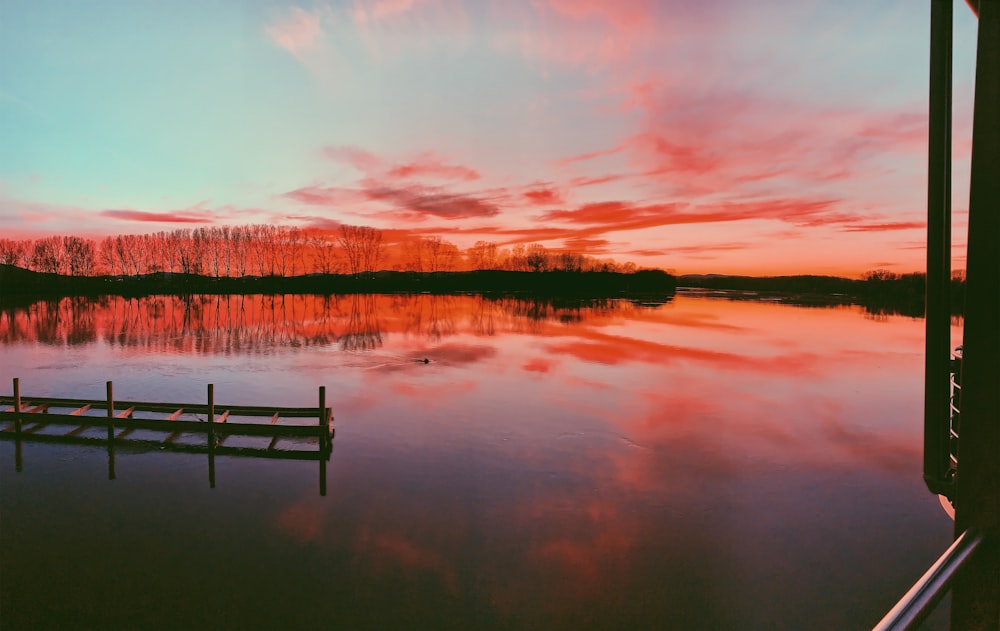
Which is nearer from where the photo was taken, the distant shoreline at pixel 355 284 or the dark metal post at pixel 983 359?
the dark metal post at pixel 983 359

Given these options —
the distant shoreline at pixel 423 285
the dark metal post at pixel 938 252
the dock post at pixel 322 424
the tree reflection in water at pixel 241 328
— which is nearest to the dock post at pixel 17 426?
the dock post at pixel 322 424

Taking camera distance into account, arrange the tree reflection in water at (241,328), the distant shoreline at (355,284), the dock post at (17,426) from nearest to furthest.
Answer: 1. the dock post at (17,426)
2. the tree reflection in water at (241,328)
3. the distant shoreline at (355,284)

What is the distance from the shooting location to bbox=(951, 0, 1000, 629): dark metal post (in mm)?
1913

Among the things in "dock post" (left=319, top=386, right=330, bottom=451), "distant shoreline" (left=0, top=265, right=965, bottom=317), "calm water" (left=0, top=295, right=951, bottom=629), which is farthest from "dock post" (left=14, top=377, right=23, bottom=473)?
"distant shoreline" (left=0, top=265, right=965, bottom=317)

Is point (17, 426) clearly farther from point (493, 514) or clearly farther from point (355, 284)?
point (355, 284)

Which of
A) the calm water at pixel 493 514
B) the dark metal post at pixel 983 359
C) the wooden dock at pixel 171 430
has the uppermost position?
the dark metal post at pixel 983 359

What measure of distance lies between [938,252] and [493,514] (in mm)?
11674

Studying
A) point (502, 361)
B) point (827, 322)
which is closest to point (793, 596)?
point (502, 361)

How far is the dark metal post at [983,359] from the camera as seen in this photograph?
75.3 inches

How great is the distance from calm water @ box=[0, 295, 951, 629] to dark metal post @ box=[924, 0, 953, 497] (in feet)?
26.3

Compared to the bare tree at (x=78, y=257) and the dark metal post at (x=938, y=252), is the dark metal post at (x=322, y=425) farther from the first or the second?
the bare tree at (x=78, y=257)

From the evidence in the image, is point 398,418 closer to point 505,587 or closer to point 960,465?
point 505,587

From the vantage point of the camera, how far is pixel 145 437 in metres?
16.1

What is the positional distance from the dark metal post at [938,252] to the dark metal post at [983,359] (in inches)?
6.7
